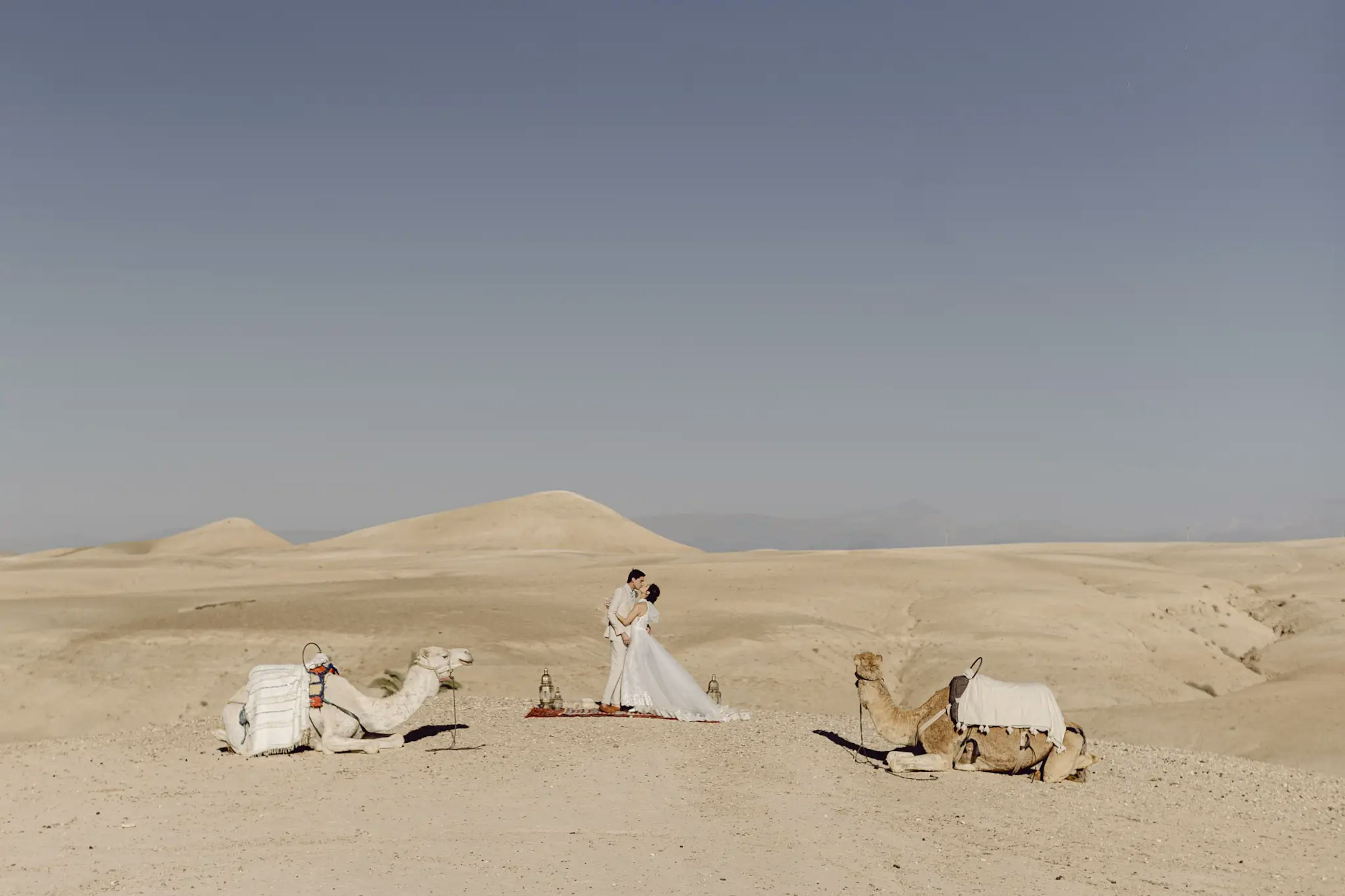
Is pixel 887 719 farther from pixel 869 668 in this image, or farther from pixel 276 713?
pixel 276 713

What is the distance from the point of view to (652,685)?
59.5 feet

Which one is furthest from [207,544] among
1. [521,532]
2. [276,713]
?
[276,713]

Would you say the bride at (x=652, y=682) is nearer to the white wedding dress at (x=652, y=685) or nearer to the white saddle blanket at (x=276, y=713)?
the white wedding dress at (x=652, y=685)

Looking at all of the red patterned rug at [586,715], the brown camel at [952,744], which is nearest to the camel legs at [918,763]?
the brown camel at [952,744]

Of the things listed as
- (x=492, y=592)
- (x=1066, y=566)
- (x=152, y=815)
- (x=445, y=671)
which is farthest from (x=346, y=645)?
(x=1066, y=566)

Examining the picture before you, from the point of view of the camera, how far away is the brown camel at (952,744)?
13969 mm

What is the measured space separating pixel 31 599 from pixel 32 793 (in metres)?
22.5

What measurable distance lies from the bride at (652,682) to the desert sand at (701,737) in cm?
70

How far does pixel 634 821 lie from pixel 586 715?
634cm

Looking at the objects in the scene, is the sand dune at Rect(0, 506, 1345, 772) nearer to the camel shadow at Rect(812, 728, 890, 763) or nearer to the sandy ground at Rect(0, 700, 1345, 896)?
the sandy ground at Rect(0, 700, 1345, 896)

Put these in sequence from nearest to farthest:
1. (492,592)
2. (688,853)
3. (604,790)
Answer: (688,853), (604,790), (492,592)

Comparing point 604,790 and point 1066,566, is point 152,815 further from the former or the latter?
point 1066,566

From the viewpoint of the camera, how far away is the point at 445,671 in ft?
51.2

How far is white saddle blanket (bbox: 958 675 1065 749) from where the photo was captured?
13930 millimetres
